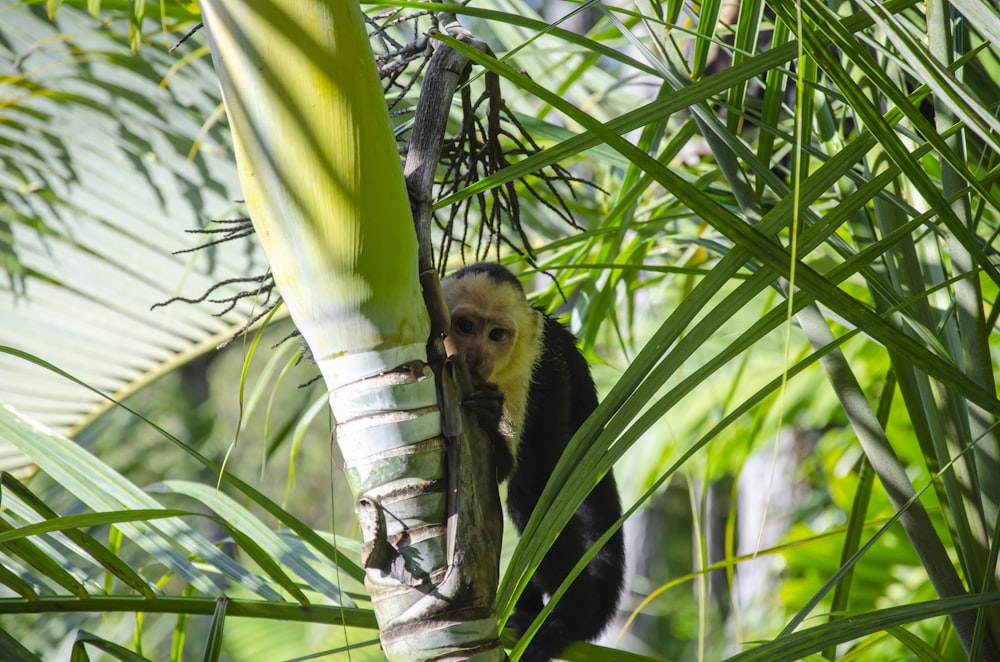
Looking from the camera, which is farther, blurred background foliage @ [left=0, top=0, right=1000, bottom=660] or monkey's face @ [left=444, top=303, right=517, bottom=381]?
→ monkey's face @ [left=444, top=303, right=517, bottom=381]

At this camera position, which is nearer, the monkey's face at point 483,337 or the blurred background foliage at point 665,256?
the blurred background foliage at point 665,256

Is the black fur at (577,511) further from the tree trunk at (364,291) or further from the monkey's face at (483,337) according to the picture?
the tree trunk at (364,291)

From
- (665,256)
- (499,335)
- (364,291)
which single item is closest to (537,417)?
(499,335)

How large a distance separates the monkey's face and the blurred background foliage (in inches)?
3.9

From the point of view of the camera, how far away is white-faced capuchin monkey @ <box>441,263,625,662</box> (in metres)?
1.30

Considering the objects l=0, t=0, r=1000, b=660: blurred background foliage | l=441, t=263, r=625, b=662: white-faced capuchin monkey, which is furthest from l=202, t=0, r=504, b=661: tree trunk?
l=441, t=263, r=625, b=662: white-faced capuchin monkey

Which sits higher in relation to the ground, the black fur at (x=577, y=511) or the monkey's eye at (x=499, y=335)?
the monkey's eye at (x=499, y=335)

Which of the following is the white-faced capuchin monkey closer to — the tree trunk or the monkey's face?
the monkey's face

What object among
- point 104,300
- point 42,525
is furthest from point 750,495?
point 42,525

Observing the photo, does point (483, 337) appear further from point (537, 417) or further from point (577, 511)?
point (577, 511)

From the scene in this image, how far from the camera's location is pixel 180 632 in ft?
3.04

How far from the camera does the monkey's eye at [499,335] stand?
139cm

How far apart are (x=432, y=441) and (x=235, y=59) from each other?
0.24m

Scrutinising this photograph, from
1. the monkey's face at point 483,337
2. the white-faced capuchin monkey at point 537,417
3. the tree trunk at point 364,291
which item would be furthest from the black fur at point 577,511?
the tree trunk at point 364,291
